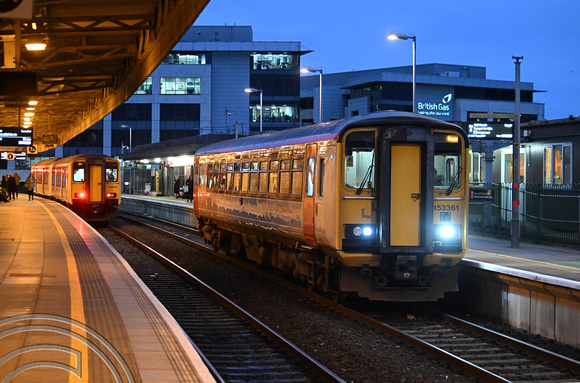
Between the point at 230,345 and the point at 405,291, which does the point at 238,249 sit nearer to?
the point at 405,291

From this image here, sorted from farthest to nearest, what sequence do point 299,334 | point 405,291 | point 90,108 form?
point 90,108 < point 405,291 < point 299,334

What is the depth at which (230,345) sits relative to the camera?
10.6 metres

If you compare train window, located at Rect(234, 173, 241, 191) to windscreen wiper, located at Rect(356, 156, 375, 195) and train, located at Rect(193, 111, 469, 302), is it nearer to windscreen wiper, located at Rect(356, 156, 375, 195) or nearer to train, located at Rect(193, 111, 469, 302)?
train, located at Rect(193, 111, 469, 302)

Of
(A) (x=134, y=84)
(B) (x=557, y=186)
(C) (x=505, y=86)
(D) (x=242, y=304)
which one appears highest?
(C) (x=505, y=86)

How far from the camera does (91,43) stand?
2392 cm

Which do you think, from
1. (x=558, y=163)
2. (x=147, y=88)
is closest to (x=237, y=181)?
(x=558, y=163)

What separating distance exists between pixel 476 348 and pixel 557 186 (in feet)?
46.5

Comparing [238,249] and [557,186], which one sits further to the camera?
[557,186]

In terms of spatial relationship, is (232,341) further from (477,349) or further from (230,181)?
(230,181)

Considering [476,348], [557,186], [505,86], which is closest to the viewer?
[476,348]

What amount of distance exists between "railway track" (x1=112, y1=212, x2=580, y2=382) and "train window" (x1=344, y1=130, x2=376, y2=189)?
2.16 meters

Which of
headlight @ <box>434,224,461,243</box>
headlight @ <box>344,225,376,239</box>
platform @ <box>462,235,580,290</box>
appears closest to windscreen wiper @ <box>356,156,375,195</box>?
headlight @ <box>344,225,376,239</box>

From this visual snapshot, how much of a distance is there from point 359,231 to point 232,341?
289 centimetres

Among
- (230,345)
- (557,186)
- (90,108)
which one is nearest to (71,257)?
(230,345)
